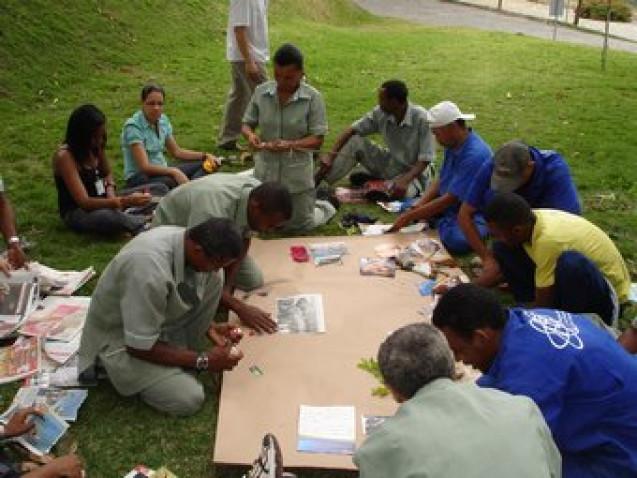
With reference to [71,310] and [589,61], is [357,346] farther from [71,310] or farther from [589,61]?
[589,61]

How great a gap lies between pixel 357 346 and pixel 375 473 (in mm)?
2283

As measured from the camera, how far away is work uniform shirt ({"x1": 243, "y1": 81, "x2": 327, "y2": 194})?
6.23 meters

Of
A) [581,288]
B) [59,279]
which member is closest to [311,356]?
[581,288]

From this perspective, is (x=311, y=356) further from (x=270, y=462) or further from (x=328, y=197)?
(x=328, y=197)

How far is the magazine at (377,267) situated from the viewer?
5461mm

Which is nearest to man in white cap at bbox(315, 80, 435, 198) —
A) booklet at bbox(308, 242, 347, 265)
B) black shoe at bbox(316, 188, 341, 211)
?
black shoe at bbox(316, 188, 341, 211)

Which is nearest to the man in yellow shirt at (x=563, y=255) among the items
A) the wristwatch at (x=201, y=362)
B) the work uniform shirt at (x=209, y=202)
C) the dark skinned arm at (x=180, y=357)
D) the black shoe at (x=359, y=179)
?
the work uniform shirt at (x=209, y=202)

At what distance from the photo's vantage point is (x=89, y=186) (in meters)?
6.02

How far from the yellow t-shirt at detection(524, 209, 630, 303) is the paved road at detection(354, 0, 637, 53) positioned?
17.9 meters

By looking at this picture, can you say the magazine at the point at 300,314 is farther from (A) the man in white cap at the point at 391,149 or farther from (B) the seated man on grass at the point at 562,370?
(A) the man in white cap at the point at 391,149

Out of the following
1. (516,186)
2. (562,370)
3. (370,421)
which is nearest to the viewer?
(562,370)

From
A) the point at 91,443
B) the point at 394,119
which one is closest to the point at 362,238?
the point at 394,119

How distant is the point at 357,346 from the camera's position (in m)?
4.57

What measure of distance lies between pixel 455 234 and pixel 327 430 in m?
2.60
